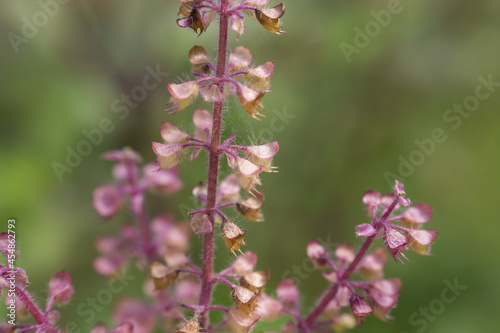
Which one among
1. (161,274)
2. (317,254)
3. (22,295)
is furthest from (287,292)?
(22,295)

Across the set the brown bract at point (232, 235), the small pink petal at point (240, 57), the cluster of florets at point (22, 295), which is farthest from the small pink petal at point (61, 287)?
the small pink petal at point (240, 57)

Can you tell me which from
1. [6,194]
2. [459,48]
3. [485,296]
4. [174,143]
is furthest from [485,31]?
[6,194]

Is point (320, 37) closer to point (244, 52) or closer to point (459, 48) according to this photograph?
point (459, 48)

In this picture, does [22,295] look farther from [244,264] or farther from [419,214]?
[419,214]

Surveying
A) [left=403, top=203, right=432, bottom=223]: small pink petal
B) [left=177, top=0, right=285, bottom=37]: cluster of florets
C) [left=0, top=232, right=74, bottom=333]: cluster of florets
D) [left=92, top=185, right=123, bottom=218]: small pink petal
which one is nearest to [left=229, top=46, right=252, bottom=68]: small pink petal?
[left=177, top=0, right=285, bottom=37]: cluster of florets

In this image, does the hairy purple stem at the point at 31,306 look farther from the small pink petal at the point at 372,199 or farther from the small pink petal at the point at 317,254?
the small pink petal at the point at 372,199

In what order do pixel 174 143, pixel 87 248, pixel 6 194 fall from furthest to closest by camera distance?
pixel 87 248 < pixel 6 194 < pixel 174 143

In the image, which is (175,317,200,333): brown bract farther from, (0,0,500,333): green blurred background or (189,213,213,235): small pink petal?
(0,0,500,333): green blurred background
